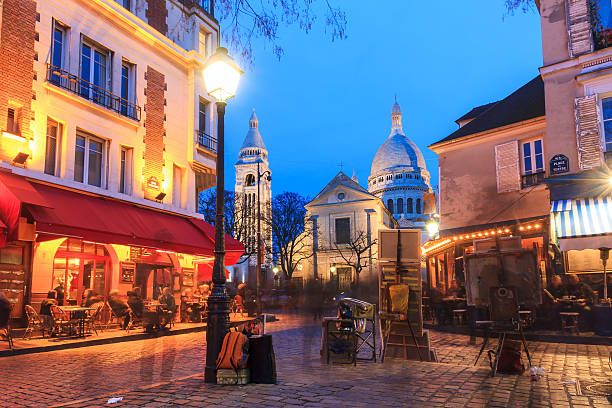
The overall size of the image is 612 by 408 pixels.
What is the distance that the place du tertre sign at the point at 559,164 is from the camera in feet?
44.4

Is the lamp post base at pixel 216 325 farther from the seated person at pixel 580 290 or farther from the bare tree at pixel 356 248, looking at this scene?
the bare tree at pixel 356 248

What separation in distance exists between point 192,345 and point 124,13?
11.2m

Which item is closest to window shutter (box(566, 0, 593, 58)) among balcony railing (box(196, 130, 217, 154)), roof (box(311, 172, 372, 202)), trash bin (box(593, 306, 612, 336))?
trash bin (box(593, 306, 612, 336))

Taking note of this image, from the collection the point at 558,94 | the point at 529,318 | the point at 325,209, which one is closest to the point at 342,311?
the point at 529,318

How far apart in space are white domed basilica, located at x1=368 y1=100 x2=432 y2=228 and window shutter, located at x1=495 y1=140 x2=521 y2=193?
205 feet

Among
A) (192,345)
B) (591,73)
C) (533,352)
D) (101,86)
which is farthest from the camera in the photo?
(101,86)

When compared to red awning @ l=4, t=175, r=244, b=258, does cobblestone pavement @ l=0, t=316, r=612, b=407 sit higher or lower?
lower

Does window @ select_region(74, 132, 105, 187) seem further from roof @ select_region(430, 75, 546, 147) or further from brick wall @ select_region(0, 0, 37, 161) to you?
roof @ select_region(430, 75, 546, 147)

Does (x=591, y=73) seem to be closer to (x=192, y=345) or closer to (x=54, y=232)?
(x=192, y=345)

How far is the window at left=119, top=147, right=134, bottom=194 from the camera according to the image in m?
16.3

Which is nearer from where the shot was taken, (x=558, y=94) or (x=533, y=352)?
(x=533, y=352)

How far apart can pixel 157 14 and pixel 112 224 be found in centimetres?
889

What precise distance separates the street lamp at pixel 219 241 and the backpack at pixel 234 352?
A: 0.73ft

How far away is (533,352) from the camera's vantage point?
9.55 metres
